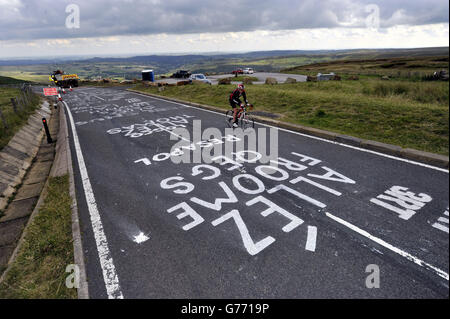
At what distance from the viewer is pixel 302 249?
3.74 m

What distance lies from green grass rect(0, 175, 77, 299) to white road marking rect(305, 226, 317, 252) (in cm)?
335

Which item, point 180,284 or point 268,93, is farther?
point 268,93

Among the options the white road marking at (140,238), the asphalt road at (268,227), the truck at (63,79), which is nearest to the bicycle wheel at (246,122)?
the asphalt road at (268,227)

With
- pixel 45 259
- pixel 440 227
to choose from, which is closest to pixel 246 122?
pixel 440 227

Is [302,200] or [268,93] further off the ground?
[268,93]

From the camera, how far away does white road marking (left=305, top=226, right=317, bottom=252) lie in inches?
148

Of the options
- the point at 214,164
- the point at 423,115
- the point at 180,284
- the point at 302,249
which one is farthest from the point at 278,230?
the point at 423,115

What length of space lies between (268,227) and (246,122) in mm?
7534

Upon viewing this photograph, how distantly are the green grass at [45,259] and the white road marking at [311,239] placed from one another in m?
3.35

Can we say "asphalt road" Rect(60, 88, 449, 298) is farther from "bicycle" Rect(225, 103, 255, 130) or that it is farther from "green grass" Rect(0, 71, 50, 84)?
"green grass" Rect(0, 71, 50, 84)

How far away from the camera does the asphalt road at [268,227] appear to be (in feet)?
10.5

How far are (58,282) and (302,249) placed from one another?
355 centimetres

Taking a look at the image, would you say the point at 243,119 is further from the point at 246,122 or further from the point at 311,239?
the point at 311,239
